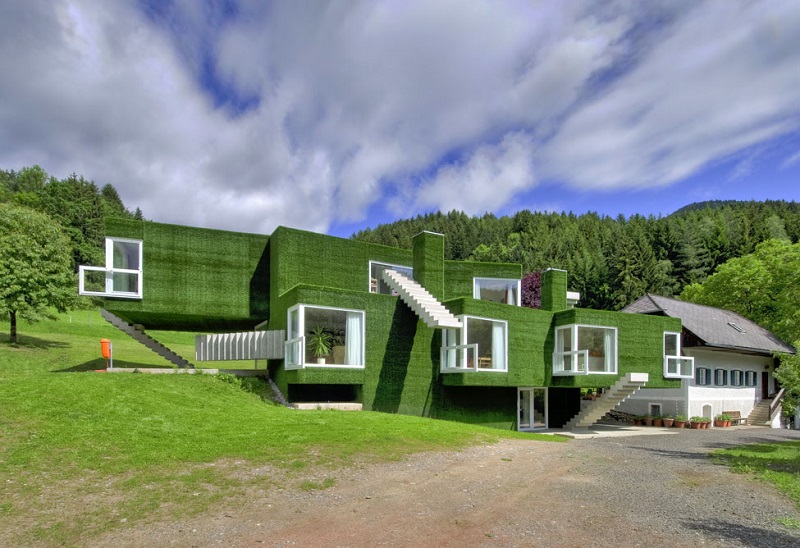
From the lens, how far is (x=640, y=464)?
463 inches

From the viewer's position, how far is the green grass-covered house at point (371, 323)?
1794 cm

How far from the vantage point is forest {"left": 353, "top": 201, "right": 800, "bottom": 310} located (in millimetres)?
61125

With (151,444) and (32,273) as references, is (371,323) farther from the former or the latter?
(32,273)

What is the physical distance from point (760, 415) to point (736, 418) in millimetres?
2891

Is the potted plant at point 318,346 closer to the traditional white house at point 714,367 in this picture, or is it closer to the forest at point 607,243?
the traditional white house at point 714,367

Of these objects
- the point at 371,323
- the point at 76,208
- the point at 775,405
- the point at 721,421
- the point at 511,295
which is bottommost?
the point at 721,421

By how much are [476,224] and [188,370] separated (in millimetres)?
88271

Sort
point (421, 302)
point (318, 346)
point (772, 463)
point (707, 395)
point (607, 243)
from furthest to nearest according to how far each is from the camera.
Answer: point (607, 243), point (707, 395), point (421, 302), point (318, 346), point (772, 463)

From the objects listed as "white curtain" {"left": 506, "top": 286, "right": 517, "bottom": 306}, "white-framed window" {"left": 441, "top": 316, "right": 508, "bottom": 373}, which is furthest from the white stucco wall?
"white-framed window" {"left": 441, "top": 316, "right": 508, "bottom": 373}

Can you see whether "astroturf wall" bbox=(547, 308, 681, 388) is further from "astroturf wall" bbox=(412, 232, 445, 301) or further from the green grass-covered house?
"astroturf wall" bbox=(412, 232, 445, 301)

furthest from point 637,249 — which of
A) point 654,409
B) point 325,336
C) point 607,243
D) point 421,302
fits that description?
Answer: point 325,336

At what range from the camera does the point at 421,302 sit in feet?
62.2

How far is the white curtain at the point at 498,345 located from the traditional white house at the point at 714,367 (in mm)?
8980

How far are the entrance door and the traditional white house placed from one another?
6.01 m
